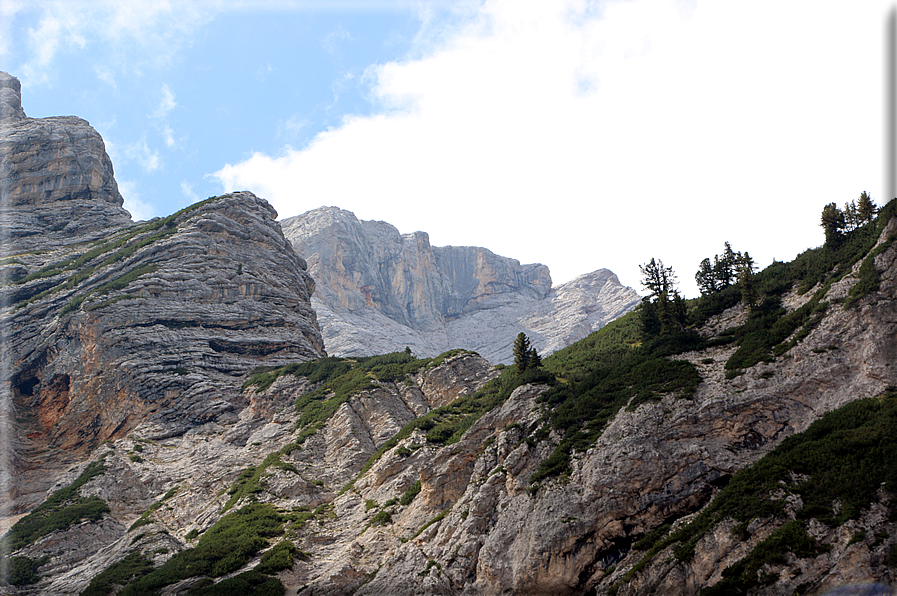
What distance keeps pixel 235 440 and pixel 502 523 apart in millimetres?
40888

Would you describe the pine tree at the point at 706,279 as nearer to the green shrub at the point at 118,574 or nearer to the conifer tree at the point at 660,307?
the conifer tree at the point at 660,307

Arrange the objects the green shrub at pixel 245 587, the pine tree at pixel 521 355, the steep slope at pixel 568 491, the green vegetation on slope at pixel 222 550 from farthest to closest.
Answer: the pine tree at pixel 521 355 < the green vegetation on slope at pixel 222 550 < the green shrub at pixel 245 587 < the steep slope at pixel 568 491

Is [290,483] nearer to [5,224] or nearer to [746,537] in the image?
[746,537]

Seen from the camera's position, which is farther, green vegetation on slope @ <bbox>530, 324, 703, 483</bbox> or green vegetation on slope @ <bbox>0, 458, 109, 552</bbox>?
green vegetation on slope @ <bbox>0, 458, 109, 552</bbox>

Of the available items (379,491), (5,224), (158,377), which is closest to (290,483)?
(379,491)

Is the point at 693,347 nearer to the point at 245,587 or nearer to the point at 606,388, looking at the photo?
the point at 606,388

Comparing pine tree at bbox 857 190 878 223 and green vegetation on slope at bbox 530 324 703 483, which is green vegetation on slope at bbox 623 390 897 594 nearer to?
green vegetation on slope at bbox 530 324 703 483

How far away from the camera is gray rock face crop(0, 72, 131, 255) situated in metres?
112

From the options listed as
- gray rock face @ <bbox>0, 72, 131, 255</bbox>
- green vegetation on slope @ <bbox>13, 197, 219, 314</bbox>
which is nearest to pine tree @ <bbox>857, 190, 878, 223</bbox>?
green vegetation on slope @ <bbox>13, 197, 219, 314</bbox>

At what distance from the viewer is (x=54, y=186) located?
121 meters

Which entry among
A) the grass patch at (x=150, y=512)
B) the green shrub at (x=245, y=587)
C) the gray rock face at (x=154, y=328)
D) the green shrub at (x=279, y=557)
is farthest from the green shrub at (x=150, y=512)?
the green shrub at (x=279, y=557)

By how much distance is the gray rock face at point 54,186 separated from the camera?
369ft

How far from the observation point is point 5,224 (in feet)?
359

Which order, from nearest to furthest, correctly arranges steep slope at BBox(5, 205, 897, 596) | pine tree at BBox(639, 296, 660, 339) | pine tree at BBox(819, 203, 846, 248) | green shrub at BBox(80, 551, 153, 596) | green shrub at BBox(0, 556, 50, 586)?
steep slope at BBox(5, 205, 897, 596)
green shrub at BBox(80, 551, 153, 596)
green shrub at BBox(0, 556, 50, 586)
pine tree at BBox(819, 203, 846, 248)
pine tree at BBox(639, 296, 660, 339)
